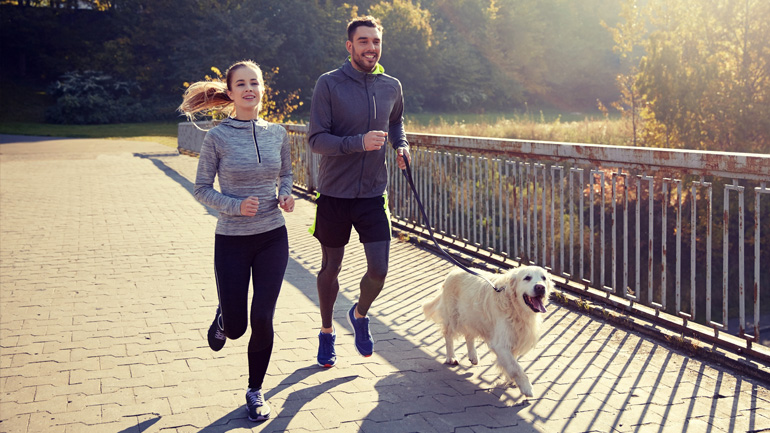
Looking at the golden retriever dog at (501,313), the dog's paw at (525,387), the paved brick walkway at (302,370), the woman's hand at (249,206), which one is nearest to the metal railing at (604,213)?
the paved brick walkway at (302,370)

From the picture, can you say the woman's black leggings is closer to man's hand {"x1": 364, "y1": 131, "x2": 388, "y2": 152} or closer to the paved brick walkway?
the paved brick walkway

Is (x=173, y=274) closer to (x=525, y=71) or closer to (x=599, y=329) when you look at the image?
(x=599, y=329)

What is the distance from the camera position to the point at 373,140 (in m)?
4.56

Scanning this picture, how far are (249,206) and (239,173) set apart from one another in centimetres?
29

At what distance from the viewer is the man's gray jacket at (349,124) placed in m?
4.82

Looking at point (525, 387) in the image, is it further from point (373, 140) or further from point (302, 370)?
point (373, 140)

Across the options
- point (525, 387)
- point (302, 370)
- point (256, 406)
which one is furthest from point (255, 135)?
point (525, 387)

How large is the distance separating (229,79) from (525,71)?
6968 centimetres

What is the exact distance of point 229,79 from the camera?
175 inches

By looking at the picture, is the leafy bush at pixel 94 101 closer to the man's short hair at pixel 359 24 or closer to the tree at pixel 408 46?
the tree at pixel 408 46

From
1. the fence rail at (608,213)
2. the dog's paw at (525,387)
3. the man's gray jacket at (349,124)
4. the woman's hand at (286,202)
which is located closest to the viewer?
the woman's hand at (286,202)

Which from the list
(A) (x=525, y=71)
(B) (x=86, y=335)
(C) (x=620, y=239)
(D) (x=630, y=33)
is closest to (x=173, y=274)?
(B) (x=86, y=335)

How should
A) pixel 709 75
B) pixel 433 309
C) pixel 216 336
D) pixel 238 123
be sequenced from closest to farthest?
pixel 238 123
pixel 216 336
pixel 433 309
pixel 709 75

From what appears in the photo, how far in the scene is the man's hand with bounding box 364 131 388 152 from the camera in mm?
4562
